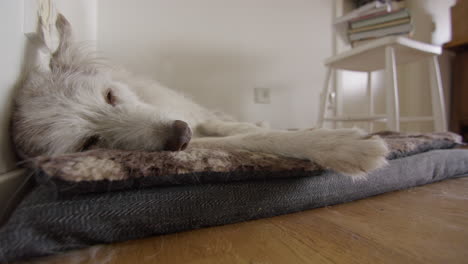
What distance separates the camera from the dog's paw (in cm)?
62

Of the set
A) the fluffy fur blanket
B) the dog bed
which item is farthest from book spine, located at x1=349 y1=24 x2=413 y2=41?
the fluffy fur blanket

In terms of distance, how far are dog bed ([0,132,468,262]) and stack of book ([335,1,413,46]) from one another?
237 centimetres

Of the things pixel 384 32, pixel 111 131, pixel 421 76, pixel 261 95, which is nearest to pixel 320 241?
pixel 111 131

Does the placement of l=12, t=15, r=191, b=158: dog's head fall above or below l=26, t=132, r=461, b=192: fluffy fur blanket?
above

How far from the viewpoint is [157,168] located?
591 mm

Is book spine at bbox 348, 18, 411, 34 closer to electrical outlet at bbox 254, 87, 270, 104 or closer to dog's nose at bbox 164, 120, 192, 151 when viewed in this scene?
electrical outlet at bbox 254, 87, 270, 104

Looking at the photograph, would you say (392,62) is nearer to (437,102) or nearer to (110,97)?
(437,102)

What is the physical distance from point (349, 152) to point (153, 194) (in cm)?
51

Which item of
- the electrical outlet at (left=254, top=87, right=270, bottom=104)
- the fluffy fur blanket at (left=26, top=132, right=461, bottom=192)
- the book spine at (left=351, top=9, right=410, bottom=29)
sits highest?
the book spine at (left=351, top=9, right=410, bottom=29)

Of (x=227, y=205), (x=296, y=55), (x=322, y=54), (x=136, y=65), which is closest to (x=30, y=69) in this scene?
(x=227, y=205)

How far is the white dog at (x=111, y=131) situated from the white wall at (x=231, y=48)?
1146mm

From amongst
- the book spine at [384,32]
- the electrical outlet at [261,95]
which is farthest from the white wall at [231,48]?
the book spine at [384,32]

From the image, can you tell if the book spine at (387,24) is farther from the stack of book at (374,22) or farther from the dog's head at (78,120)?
the dog's head at (78,120)

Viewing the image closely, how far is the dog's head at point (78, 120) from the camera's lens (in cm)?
79
